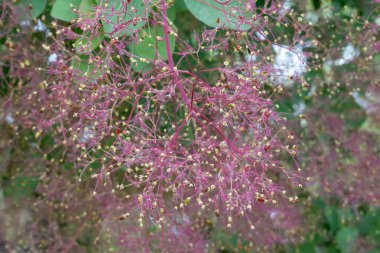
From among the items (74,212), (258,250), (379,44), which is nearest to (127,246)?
(74,212)

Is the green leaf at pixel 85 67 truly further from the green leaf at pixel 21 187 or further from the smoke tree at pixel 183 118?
the green leaf at pixel 21 187

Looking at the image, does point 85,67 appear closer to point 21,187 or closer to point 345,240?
point 21,187

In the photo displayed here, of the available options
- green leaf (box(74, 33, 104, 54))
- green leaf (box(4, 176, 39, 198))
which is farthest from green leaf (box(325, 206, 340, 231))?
green leaf (box(74, 33, 104, 54))

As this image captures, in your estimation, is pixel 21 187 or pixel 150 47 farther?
pixel 21 187

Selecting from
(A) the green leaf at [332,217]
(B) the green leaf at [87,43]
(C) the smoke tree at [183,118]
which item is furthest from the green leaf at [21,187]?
(A) the green leaf at [332,217]

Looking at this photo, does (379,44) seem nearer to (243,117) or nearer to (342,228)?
(243,117)

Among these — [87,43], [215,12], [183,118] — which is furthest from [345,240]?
[87,43]

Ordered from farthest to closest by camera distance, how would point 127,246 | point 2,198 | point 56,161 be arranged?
1. point 2,198
2. point 56,161
3. point 127,246
